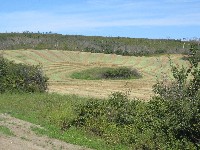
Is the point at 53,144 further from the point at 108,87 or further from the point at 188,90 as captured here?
the point at 108,87

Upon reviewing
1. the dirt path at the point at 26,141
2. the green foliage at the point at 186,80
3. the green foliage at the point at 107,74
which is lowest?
the green foliage at the point at 107,74

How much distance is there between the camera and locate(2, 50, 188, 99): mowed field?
152ft

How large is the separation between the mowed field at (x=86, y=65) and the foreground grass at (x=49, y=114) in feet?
52.1

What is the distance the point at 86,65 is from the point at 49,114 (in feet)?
129

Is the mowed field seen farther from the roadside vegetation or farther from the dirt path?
the dirt path

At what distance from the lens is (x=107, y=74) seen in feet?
180

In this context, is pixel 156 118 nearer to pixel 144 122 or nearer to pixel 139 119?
pixel 144 122

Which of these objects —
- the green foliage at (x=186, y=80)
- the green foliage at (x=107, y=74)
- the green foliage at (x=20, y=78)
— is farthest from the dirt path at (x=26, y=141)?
the green foliage at (x=107, y=74)

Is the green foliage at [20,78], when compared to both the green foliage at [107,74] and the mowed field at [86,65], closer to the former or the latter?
the mowed field at [86,65]

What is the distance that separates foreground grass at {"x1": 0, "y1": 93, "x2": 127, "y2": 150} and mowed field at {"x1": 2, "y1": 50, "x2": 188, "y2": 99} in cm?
1587

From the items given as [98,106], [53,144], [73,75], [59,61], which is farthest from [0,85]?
[59,61]

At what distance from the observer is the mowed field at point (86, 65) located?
46375mm

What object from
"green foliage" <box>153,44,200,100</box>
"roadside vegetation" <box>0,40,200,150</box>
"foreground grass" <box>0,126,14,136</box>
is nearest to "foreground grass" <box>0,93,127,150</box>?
"roadside vegetation" <box>0,40,200,150</box>

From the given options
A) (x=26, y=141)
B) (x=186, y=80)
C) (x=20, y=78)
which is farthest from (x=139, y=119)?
(x=20, y=78)
